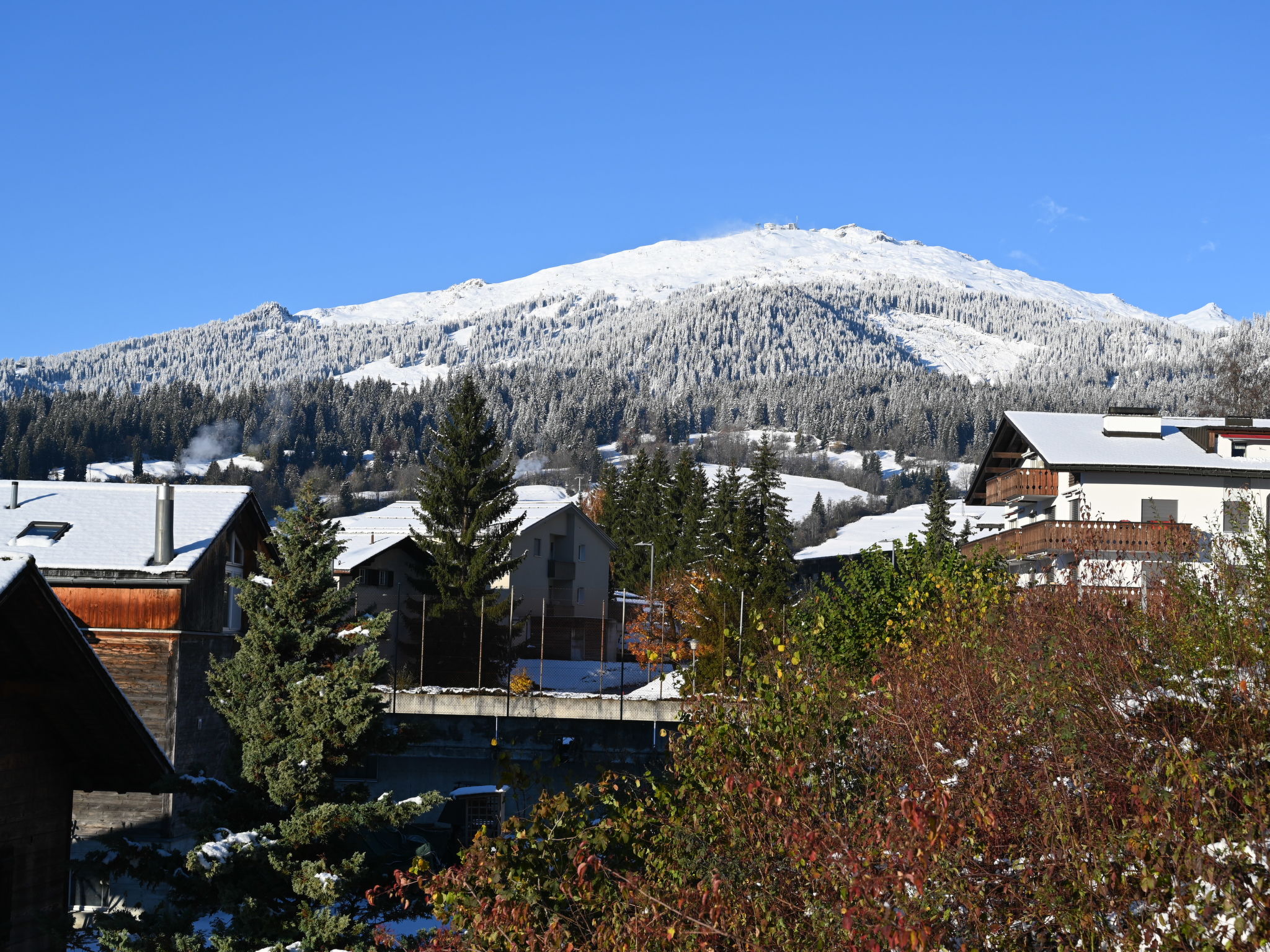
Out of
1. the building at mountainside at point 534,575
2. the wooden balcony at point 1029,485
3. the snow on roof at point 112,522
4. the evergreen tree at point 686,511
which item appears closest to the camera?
the snow on roof at point 112,522

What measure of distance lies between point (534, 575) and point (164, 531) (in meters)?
35.7

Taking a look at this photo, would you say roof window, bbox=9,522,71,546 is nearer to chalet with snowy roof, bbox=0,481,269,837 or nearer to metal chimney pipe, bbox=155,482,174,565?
chalet with snowy roof, bbox=0,481,269,837

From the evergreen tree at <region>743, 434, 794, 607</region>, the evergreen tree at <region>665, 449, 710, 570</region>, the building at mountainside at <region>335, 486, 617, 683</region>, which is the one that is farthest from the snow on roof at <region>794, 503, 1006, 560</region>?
the building at mountainside at <region>335, 486, 617, 683</region>

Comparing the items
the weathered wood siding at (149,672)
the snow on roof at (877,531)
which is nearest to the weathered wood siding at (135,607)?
the weathered wood siding at (149,672)

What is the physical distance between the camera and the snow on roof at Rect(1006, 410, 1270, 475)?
4984 centimetres

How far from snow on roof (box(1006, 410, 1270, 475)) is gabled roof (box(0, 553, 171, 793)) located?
43347mm

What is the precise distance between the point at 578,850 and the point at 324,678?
643 centimetres

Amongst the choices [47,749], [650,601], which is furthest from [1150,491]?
[47,749]

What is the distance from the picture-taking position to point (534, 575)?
68500 mm

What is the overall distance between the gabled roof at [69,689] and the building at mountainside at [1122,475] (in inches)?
1502

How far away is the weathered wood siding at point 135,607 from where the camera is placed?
33.8 meters

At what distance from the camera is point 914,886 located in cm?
790

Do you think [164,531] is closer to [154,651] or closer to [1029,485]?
[154,651]

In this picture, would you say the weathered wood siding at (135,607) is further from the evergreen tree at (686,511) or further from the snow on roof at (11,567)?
the evergreen tree at (686,511)
